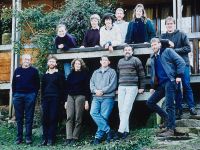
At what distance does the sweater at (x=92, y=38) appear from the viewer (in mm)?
10891

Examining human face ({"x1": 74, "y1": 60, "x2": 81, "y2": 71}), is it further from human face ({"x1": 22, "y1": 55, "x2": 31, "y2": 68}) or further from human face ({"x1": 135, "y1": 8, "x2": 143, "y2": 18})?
human face ({"x1": 135, "y1": 8, "x2": 143, "y2": 18})

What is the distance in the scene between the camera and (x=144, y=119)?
11.9 m

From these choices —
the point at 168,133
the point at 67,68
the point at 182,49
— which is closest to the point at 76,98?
the point at 67,68

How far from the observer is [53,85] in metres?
10.4

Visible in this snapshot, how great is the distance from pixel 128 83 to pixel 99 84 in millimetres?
739

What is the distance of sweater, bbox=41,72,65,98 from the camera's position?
10375 millimetres

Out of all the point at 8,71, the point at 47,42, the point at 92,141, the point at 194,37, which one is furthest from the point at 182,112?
the point at 8,71

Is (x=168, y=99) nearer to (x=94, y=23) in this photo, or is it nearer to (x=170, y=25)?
(x=170, y=25)

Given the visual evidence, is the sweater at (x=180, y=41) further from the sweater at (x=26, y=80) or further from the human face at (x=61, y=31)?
the sweater at (x=26, y=80)

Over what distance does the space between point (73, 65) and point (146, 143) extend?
285 cm

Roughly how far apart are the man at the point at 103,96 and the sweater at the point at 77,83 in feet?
0.75

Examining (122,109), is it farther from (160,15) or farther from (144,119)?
(160,15)

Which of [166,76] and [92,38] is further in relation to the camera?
[92,38]

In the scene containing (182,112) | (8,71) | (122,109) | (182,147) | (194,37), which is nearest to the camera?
(182,147)
